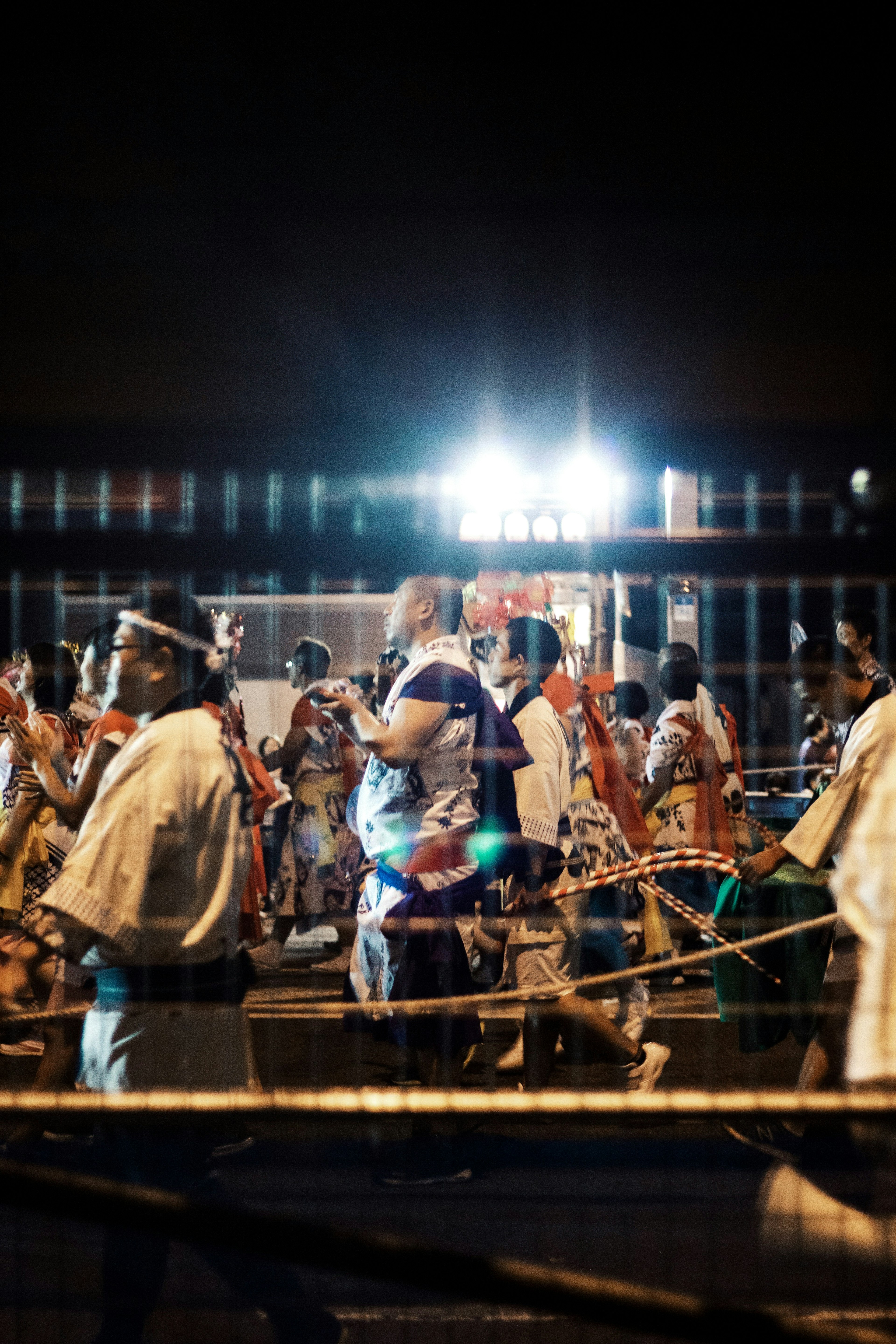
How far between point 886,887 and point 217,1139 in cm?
156

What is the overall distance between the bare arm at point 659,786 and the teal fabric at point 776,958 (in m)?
1.49

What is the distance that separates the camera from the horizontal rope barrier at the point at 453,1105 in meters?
1.71

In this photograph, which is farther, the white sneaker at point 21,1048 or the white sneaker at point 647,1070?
the white sneaker at point 21,1048

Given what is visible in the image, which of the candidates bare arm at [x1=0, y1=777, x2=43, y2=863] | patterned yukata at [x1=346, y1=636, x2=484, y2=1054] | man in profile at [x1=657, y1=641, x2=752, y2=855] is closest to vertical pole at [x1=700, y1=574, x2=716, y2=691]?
man in profile at [x1=657, y1=641, x2=752, y2=855]

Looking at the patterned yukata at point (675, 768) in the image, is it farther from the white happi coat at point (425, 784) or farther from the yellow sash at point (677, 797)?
the white happi coat at point (425, 784)

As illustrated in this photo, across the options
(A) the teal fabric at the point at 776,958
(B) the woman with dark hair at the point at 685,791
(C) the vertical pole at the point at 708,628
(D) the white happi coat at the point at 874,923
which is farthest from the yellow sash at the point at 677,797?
(D) the white happi coat at the point at 874,923

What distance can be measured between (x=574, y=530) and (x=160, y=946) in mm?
1055

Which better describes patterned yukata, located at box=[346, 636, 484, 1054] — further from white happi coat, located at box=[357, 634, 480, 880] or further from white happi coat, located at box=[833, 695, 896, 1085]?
white happi coat, located at box=[833, 695, 896, 1085]

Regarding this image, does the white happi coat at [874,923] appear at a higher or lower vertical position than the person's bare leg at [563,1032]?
higher

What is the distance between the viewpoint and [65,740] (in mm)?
4078

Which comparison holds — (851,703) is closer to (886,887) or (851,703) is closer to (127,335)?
(886,887)

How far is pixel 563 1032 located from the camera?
367 centimetres

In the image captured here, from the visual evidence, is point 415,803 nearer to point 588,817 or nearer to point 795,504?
point 588,817

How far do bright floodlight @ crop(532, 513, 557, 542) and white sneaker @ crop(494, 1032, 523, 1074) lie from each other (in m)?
2.86
